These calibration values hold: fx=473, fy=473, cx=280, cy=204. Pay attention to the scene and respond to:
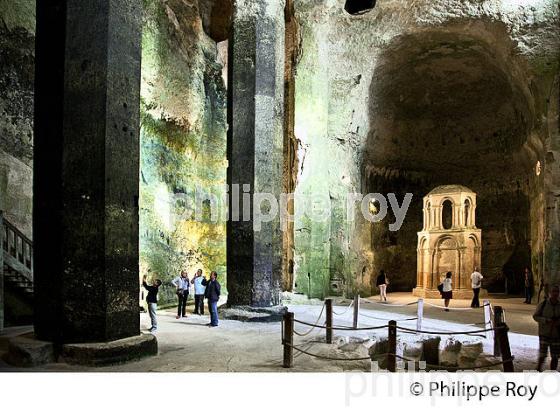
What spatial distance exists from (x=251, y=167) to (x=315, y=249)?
5.37 m

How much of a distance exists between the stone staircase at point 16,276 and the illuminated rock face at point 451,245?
12.8m

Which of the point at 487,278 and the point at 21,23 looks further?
the point at 487,278

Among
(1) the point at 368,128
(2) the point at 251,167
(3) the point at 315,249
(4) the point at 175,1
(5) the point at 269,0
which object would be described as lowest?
(3) the point at 315,249

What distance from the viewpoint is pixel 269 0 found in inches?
433

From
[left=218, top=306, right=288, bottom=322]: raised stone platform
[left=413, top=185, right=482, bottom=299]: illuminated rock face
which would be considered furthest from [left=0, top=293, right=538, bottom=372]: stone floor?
[left=413, top=185, right=482, bottom=299]: illuminated rock face

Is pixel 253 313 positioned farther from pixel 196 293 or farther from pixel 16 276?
pixel 16 276

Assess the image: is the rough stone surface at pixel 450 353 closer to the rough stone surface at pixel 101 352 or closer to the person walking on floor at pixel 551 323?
the person walking on floor at pixel 551 323

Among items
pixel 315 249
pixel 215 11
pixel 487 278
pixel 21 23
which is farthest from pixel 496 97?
pixel 21 23

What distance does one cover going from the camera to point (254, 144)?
10.7 metres

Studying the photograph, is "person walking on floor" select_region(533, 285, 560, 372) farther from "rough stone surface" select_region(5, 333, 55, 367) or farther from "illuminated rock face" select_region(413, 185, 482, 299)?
"illuminated rock face" select_region(413, 185, 482, 299)

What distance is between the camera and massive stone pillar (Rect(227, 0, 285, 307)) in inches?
416

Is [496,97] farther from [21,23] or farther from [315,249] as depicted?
[21,23]

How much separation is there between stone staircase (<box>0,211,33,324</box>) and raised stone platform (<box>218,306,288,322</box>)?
407 centimetres

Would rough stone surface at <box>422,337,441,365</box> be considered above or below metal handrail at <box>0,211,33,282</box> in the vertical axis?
below
